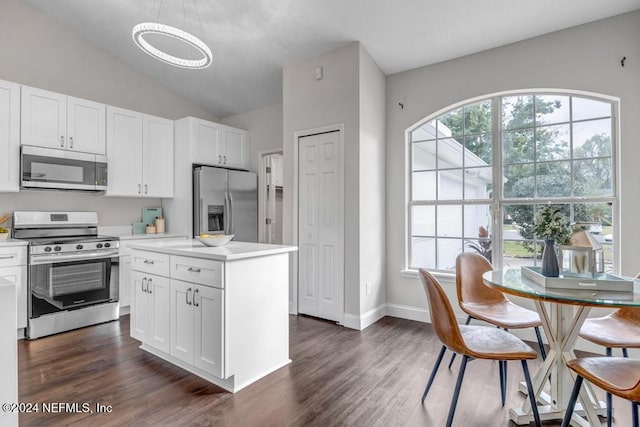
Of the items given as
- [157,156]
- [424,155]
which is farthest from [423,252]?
[157,156]

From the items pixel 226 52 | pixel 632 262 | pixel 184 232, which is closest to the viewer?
pixel 632 262

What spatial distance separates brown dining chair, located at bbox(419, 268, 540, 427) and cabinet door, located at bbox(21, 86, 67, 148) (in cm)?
400

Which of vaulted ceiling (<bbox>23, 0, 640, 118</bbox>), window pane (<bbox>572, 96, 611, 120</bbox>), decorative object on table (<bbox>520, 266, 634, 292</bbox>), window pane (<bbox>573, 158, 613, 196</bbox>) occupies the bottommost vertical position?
decorative object on table (<bbox>520, 266, 634, 292</bbox>)

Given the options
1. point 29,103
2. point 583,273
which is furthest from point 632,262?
point 29,103

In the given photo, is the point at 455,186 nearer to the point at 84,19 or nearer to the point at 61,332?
the point at 61,332

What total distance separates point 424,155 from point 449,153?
0.27 metres

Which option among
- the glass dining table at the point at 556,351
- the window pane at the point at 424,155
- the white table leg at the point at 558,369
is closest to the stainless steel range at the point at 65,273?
the window pane at the point at 424,155

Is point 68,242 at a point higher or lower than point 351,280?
higher

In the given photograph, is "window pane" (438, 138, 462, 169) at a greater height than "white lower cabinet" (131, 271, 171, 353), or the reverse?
"window pane" (438, 138, 462, 169)

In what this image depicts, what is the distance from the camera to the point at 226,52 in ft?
13.3

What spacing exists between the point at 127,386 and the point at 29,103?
10.1 feet

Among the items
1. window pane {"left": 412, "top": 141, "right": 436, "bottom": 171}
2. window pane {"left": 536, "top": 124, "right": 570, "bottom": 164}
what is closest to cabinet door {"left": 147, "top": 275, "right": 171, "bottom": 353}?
window pane {"left": 412, "top": 141, "right": 436, "bottom": 171}

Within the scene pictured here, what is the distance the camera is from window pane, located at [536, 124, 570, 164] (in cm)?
312

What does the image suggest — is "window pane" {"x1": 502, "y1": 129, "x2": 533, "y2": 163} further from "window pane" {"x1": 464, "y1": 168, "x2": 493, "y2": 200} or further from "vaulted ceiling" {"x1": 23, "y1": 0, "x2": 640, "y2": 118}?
"vaulted ceiling" {"x1": 23, "y1": 0, "x2": 640, "y2": 118}
